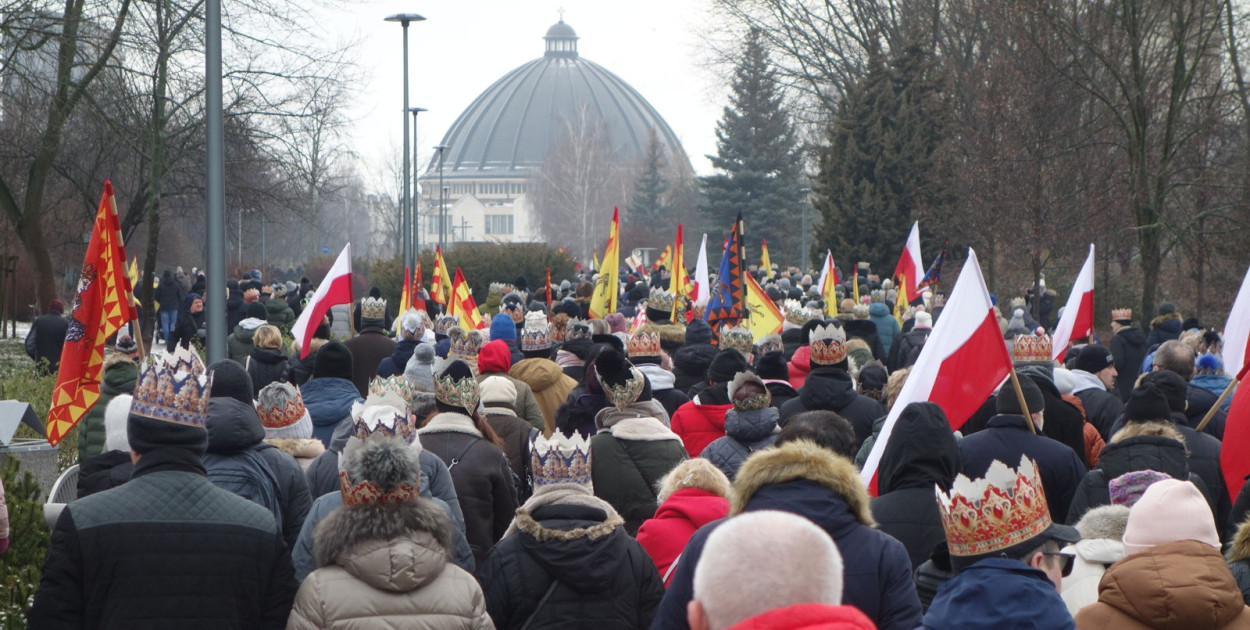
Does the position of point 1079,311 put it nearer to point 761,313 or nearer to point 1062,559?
point 761,313

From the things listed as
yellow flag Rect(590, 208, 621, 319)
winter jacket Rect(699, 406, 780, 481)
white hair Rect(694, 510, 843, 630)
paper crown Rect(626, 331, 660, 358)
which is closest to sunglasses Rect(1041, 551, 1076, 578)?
white hair Rect(694, 510, 843, 630)

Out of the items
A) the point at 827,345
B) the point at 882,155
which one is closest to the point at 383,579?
the point at 827,345

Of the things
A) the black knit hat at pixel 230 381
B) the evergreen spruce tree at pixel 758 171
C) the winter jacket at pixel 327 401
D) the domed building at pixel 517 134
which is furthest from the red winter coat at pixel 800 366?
the domed building at pixel 517 134

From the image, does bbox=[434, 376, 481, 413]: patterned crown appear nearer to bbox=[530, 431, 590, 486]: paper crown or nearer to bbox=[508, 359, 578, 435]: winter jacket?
bbox=[530, 431, 590, 486]: paper crown

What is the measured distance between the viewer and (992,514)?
379 cm

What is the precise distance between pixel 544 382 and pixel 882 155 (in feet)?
100

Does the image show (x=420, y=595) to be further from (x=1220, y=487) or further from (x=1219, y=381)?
(x=1219, y=381)

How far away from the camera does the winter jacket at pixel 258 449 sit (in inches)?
210

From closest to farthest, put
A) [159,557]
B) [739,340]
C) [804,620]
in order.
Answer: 1. [804,620]
2. [159,557]
3. [739,340]

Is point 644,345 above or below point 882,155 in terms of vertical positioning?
below

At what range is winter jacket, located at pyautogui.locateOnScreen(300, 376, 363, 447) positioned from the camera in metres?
7.95

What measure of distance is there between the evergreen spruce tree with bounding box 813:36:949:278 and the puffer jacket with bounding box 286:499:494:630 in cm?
3421

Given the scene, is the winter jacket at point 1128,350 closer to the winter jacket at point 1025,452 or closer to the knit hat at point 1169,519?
the winter jacket at point 1025,452

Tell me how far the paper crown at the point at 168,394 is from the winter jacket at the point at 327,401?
360cm
